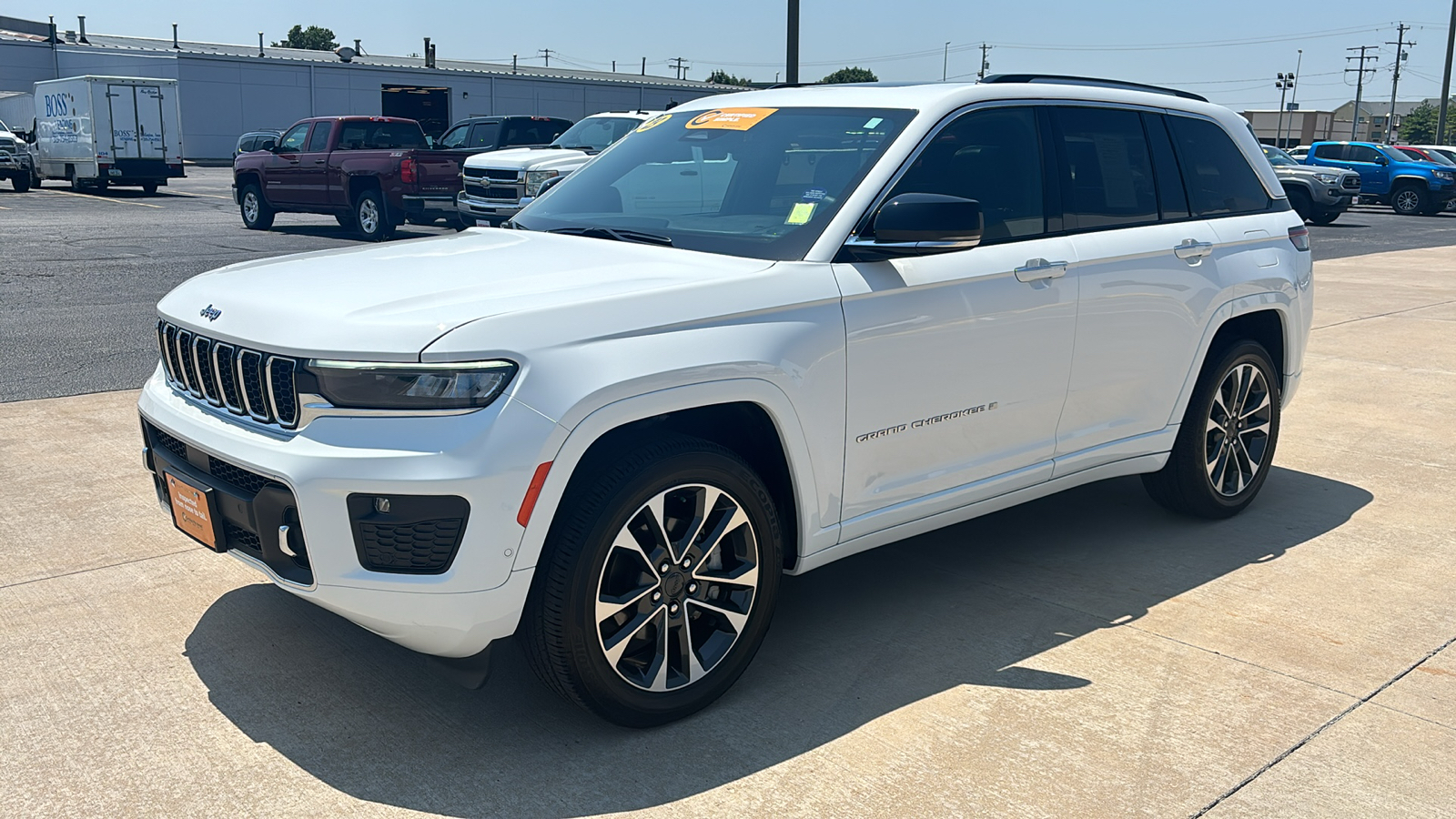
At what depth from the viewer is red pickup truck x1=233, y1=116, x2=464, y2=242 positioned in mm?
18234

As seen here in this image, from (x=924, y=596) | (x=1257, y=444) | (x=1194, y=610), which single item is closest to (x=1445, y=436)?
(x=1257, y=444)

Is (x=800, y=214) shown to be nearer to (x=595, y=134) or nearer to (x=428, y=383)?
(x=428, y=383)

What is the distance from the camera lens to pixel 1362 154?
110 feet

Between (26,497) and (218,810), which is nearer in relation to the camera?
(218,810)

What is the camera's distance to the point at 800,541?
3781 mm

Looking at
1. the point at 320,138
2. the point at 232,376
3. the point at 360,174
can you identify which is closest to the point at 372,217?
the point at 360,174

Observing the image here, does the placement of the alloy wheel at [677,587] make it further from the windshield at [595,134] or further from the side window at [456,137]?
the side window at [456,137]

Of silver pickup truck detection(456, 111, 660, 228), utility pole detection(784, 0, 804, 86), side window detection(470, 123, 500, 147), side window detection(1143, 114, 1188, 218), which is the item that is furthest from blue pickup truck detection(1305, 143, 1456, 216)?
side window detection(1143, 114, 1188, 218)

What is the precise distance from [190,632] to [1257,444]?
450 centimetres

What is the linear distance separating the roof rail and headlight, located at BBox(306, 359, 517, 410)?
241 centimetres

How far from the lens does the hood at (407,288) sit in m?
3.13

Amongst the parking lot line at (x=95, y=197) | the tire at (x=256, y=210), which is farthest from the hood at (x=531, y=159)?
the parking lot line at (x=95, y=197)

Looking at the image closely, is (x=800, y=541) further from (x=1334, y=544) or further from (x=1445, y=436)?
(x=1445, y=436)

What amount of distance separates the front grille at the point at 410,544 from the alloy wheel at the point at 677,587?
44cm
